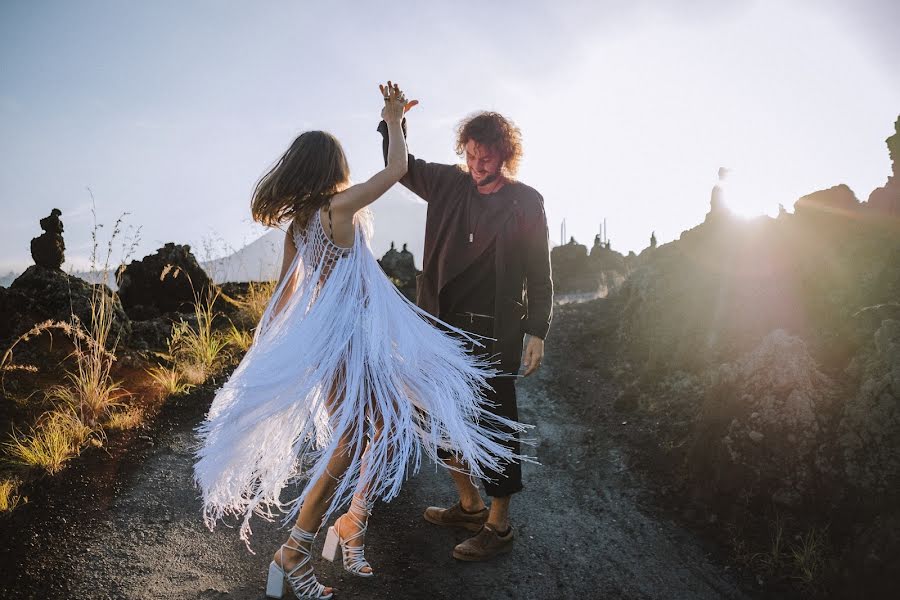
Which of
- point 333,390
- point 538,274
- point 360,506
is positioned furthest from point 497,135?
point 360,506

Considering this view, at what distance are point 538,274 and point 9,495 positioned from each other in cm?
306

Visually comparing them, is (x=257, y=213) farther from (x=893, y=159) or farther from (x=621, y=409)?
(x=893, y=159)

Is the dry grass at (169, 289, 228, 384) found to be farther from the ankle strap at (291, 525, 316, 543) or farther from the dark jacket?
the ankle strap at (291, 525, 316, 543)

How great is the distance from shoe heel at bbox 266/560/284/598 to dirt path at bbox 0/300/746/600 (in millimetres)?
190

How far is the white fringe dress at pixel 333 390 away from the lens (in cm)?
229

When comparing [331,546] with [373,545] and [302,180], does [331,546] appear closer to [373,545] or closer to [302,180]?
[373,545]

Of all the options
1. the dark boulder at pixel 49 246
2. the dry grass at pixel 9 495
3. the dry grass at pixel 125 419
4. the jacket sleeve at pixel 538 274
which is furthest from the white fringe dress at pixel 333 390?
the dark boulder at pixel 49 246

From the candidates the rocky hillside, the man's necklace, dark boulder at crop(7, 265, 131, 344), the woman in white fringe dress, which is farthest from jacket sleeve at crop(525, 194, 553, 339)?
dark boulder at crop(7, 265, 131, 344)

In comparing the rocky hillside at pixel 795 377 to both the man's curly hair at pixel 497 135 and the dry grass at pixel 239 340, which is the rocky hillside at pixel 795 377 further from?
the dry grass at pixel 239 340

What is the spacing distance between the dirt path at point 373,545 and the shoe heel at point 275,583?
0.19 meters

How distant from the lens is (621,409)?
5.00 m

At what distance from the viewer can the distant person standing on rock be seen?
2.96 metres

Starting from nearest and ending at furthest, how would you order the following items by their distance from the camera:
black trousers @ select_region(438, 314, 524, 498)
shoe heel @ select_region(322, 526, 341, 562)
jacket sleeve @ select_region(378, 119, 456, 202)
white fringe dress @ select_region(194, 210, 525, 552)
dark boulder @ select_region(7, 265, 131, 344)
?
white fringe dress @ select_region(194, 210, 525, 552)
shoe heel @ select_region(322, 526, 341, 562)
black trousers @ select_region(438, 314, 524, 498)
jacket sleeve @ select_region(378, 119, 456, 202)
dark boulder @ select_region(7, 265, 131, 344)

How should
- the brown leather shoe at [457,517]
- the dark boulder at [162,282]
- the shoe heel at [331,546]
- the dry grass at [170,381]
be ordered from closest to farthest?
the shoe heel at [331,546] < the brown leather shoe at [457,517] < the dry grass at [170,381] < the dark boulder at [162,282]
